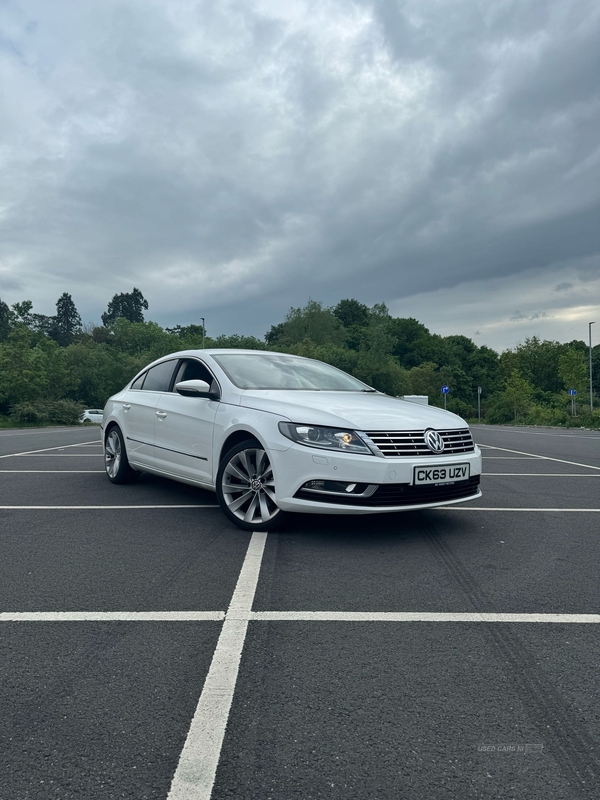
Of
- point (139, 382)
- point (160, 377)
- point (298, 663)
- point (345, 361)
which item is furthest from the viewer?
point (345, 361)

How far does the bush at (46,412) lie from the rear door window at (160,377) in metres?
34.1

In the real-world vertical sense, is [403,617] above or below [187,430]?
below

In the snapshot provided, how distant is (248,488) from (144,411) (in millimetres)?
2240

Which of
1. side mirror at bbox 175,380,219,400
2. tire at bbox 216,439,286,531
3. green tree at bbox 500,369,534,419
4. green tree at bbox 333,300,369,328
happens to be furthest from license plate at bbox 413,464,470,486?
green tree at bbox 333,300,369,328

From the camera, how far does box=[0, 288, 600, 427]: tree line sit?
44.4 m

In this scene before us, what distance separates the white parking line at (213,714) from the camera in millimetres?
1978

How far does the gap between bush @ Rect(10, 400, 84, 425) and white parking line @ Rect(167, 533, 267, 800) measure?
1517 inches

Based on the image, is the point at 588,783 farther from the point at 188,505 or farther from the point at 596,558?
the point at 188,505

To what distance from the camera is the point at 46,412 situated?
131 feet

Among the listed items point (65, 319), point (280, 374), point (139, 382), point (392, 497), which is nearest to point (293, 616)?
point (392, 497)

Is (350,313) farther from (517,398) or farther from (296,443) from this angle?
(296,443)

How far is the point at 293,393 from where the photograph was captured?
19.1 ft

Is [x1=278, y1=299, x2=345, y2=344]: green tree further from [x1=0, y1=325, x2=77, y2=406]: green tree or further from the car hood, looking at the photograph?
the car hood

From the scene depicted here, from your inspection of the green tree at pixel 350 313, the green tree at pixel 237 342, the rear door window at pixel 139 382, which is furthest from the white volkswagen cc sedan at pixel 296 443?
the green tree at pixel 350 313
